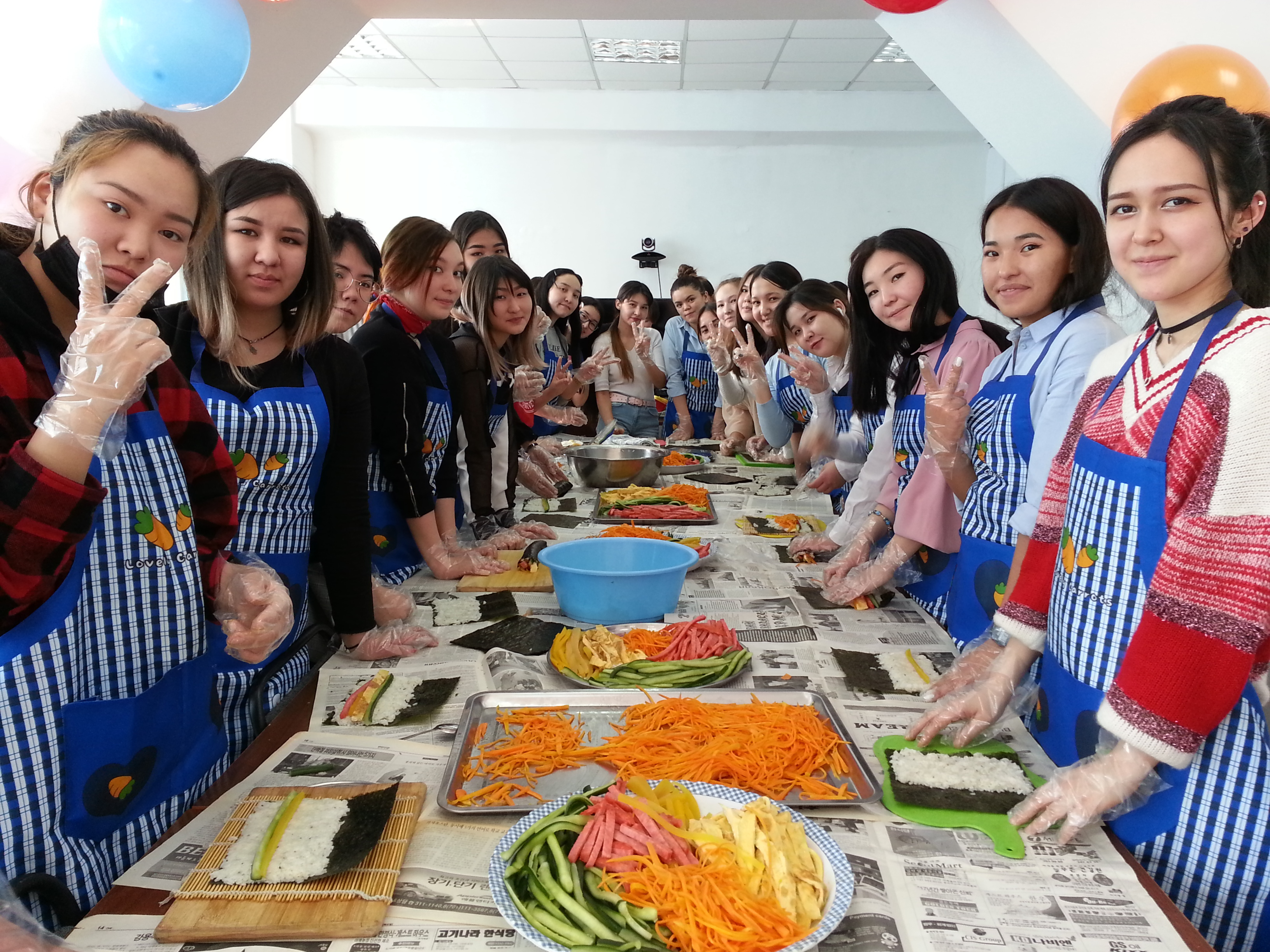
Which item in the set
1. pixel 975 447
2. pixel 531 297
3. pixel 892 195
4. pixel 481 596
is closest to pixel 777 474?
pixel 531 297

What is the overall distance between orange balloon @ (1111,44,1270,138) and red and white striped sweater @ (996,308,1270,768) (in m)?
2.52

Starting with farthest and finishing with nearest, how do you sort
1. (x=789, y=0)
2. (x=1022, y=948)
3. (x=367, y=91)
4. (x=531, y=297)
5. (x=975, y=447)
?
(x=367, y=91) < (x=789, y=0) < (x=531, y=297) < (x=975, y=447) < (x=1022, y=948)

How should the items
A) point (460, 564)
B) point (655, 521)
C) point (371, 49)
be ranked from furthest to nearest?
point (371, 49) → point (655, 521) → point (460, 564)

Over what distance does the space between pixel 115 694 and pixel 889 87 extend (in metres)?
10.8

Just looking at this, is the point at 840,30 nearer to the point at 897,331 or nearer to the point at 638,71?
the point at 638,71

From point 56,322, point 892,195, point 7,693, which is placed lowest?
point 7,693

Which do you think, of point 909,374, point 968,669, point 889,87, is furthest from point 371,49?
point 968,669

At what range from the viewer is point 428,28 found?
26.0 feet

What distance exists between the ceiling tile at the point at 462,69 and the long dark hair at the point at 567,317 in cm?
432

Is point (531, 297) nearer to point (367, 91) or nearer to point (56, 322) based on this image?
point (56, 322)

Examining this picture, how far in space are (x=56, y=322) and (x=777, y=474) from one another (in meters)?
3.54

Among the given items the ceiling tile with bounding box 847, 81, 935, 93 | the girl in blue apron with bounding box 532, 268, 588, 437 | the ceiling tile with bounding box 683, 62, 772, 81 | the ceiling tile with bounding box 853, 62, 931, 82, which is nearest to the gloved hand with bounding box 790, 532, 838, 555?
the girl in blue apron with bounding box 532, 268, 588, 437

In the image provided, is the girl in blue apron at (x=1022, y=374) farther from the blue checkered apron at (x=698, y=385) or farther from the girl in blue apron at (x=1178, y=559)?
the blue checkered apron at (x=698, y=385)

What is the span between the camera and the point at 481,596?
2.21 m
